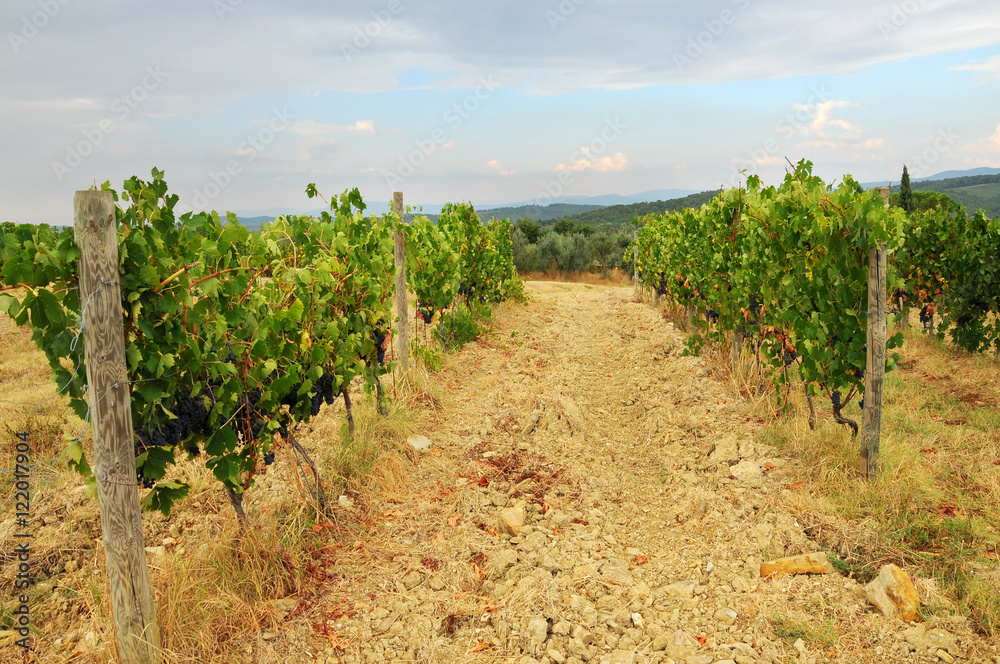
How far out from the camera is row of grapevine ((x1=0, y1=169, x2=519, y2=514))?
7.75 feet

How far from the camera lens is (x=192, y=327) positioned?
2914 millimetres

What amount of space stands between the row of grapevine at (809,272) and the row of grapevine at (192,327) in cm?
374

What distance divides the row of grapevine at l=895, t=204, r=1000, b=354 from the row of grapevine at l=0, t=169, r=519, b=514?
24.5 feet

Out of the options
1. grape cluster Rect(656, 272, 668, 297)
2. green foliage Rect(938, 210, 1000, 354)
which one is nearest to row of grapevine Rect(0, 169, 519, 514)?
green foliage Rect(938, 210, 1000, 354)

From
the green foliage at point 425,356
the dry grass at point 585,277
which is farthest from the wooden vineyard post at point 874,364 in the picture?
the dry grass at point 585,277

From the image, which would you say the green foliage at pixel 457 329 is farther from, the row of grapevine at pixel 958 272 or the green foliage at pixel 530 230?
the green foliage at pixel 530 230

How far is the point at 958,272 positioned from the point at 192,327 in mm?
11117

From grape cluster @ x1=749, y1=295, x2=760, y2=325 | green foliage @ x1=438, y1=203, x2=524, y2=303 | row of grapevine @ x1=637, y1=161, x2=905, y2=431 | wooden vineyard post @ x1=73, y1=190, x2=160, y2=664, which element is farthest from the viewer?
green foliage @ x1=438, y1=203, x2=524, y2=303

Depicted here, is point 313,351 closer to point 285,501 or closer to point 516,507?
point 285,501

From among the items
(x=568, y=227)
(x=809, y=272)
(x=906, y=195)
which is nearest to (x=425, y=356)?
(x=809, y=272)

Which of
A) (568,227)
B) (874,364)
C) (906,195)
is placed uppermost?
(906,195)

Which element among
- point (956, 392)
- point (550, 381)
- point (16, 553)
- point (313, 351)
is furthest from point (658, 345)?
point (16, 553)

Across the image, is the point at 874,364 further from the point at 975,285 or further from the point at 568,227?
the point at 568,227

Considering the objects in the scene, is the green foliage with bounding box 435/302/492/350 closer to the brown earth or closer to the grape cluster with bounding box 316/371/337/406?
the brown earth
